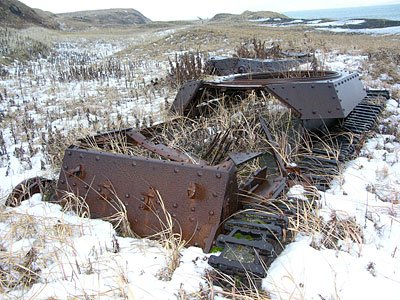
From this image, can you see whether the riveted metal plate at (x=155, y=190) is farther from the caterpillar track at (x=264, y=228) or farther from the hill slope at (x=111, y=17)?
the hill slope at (x=111, y=17)

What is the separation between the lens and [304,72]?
20.8 feet

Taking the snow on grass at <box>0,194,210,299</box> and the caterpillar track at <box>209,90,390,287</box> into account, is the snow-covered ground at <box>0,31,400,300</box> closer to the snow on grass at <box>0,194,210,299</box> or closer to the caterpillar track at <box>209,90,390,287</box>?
the snow on grass at <box>0,194,210,299</box>

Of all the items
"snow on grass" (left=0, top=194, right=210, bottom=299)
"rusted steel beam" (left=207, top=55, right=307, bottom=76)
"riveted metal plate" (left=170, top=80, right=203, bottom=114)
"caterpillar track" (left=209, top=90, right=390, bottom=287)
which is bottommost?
"snow on grass" (left=0, top=194, right=210, bottom=299)

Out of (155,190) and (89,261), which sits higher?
(155,190)

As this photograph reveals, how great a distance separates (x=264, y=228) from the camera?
2412 mm

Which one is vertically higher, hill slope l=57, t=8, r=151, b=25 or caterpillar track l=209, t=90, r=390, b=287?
hill slope l=57, t=8, r=151, b=25

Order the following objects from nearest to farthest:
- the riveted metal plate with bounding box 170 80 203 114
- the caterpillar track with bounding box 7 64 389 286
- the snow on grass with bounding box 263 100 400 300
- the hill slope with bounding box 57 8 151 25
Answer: the snow on grass with bounding box 263 100 400 300 < the caterpillar track with bounding box 7 64 389 286 < the riveted metal plate with bounding box 170 80 203 114 < the hill slope with bounding box 57 8 151 25

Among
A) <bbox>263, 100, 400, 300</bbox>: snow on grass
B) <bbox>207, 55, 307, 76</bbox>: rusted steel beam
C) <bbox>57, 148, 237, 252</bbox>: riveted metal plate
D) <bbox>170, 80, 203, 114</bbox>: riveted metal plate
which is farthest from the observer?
→ <bbox>207, 55, 307, 76</bbox>: rusted steel beam

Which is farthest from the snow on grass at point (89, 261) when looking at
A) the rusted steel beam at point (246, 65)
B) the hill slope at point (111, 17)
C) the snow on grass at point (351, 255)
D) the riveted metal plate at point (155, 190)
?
the hill slope at point (111, 17)

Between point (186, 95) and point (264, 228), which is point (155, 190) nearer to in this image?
point (264, 228)

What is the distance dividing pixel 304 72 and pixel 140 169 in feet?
15.1

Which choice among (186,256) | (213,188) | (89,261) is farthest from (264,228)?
(89,261)

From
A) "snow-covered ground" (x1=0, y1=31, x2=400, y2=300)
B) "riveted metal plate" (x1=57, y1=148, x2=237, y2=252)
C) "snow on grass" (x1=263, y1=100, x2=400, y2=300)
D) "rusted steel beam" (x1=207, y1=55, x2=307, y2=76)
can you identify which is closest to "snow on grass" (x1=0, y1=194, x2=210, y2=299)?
"snow-covered ground" (x1=0, y1=31, x2=400, y2=300)

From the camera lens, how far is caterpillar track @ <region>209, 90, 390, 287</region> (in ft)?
6.70
